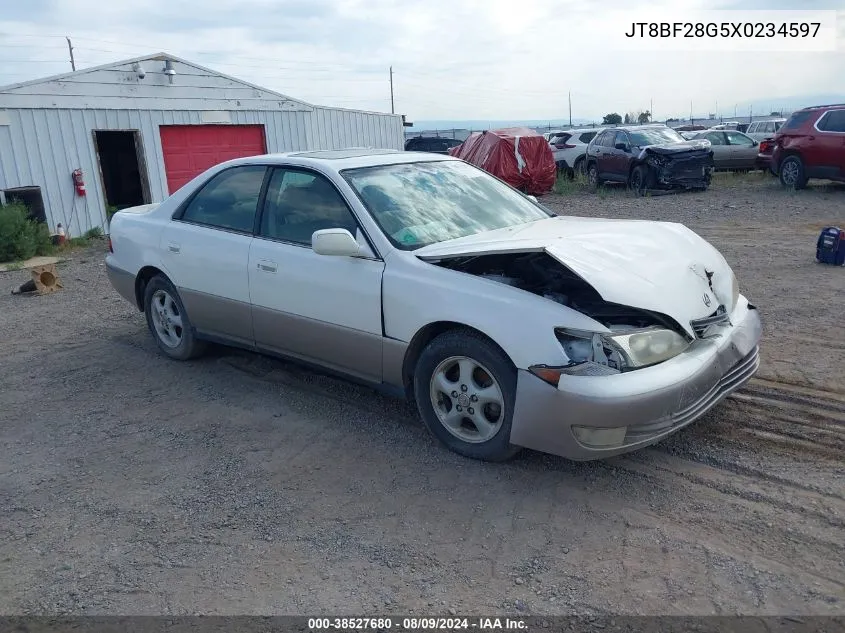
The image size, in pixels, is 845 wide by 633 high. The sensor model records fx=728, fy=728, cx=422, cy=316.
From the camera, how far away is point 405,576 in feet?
9.99

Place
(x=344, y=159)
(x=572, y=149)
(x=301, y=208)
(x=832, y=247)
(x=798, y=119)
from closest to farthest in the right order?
(x=301, y=208)
(x=344, y=159)
(x=832, y=247)
(x=798, y=119)
(x=572, y=149)

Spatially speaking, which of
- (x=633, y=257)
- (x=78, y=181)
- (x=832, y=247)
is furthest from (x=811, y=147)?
(x=78, y=181)

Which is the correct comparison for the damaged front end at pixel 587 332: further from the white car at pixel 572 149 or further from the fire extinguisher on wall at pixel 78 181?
the white car at pixel 572 149

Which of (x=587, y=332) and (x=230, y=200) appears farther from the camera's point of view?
(x=230, y=200)

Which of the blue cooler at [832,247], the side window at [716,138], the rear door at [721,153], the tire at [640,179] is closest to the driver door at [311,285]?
the blue cooler at [832,247]

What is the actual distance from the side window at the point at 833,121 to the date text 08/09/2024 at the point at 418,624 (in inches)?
583

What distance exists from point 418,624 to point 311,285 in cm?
A: 234

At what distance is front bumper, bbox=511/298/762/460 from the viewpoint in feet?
11.2

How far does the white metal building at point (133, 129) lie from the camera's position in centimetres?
1304

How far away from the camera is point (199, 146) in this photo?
52.4ft

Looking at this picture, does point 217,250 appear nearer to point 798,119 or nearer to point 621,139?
point 798,119

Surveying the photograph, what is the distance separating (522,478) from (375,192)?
1.97m

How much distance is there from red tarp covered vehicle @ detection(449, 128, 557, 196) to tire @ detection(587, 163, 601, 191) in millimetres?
1137

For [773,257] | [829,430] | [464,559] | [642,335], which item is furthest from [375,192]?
[773,257]
